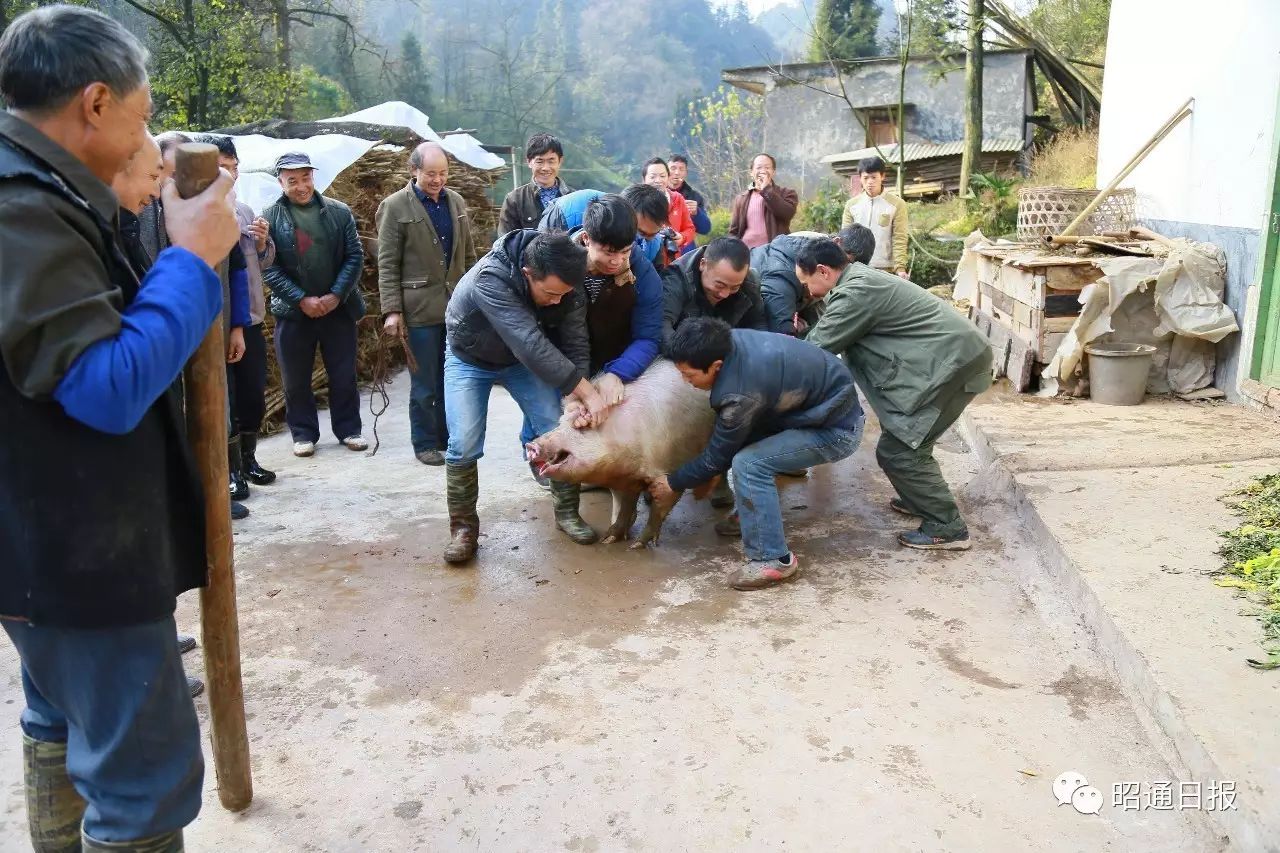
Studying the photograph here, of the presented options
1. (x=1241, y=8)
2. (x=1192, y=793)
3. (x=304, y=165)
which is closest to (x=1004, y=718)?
(x=1192, y=793)

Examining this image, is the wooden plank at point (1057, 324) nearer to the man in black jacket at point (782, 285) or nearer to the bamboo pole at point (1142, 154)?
Result: the bamboo pole at point (1142, 154)

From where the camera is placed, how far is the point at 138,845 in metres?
1.87

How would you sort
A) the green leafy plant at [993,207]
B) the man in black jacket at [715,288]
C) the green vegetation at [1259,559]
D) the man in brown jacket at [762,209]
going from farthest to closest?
the green leafy plant at [993,207] → the man in brown jacket at [762,209] → the man in black jacket at [715,288] → the green vegetation at [1259,559]

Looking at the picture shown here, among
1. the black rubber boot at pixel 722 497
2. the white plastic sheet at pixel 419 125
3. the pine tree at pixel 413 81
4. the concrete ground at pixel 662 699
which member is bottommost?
the concrete ground at pixel 662 699

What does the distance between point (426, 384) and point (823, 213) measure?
1346cm

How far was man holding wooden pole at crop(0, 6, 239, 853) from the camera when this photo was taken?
1.56 m

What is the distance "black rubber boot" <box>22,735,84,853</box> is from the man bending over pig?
2705 millimetres

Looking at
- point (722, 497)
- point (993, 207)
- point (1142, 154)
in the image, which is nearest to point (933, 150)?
point (993, 207)

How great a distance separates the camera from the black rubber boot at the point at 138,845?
1.85m

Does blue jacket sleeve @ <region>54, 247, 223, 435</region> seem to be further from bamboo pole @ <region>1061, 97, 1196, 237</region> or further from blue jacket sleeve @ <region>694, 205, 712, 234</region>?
bamboo pole @ <region>1061, 97, 1196, 237</region>

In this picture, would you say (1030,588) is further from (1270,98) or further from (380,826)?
(1270,98)

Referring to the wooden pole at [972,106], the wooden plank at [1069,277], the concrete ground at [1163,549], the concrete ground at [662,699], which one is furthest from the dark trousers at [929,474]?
the wooden pole at [972,106]

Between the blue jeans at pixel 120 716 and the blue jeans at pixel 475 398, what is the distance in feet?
8.92

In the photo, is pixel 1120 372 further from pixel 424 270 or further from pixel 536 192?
pixel 424 270
